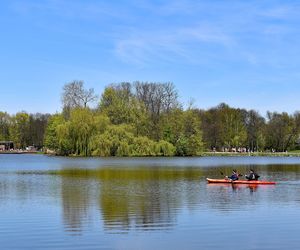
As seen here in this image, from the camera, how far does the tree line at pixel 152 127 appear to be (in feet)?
279

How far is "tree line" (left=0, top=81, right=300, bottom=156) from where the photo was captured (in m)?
84.9

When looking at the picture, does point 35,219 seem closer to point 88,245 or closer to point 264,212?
point 88,245

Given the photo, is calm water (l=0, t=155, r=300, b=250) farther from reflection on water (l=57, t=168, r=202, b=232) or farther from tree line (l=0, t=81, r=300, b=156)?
tree line (l=0, t=81, r=300, b=156)

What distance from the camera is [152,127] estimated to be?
95312mm

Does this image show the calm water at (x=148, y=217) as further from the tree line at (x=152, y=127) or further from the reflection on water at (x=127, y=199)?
the tree line at (x=152, y=127)

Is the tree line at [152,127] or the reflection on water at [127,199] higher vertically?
the tree line at [152,127]

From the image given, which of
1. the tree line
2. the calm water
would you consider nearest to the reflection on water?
the calm water

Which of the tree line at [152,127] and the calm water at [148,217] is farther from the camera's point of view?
the tree line at [152,127]

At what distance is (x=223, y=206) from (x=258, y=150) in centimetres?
10284

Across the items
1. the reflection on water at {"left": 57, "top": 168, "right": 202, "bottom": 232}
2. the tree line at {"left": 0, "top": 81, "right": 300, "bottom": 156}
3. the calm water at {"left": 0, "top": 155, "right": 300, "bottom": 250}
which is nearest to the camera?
the calm water at {"left": 0, "top": 155, "right": 300, "bottom": 250}

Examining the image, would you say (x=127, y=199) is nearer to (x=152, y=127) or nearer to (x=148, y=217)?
(x=148, y=217)

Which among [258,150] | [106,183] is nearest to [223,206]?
[106,183]

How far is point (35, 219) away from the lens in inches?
850

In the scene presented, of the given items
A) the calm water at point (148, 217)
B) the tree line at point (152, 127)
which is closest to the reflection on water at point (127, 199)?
the calm water at point (148, 217)
